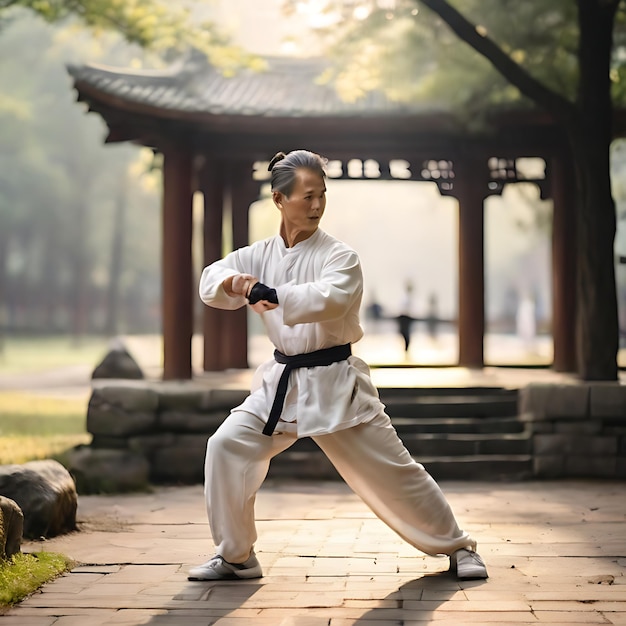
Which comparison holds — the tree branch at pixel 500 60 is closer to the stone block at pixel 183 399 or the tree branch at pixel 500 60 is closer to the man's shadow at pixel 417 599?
the stone block at pixel 183 399

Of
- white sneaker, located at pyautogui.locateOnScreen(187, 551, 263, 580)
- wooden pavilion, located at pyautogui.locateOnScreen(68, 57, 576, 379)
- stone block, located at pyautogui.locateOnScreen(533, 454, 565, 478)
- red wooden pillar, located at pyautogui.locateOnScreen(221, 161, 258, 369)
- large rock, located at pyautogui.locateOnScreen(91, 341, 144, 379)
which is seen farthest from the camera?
large rock, located at pyautogui.locateOnScreen(91, 341, 144, 379)

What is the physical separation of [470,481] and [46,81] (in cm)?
3844

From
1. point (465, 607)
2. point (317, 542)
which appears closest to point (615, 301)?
point (317, 542)

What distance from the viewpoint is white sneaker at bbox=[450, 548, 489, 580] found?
461 cm

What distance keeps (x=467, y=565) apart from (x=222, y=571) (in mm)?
1111

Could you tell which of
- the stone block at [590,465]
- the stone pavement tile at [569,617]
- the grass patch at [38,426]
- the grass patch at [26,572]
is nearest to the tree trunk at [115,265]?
the grass patch at [38,426]

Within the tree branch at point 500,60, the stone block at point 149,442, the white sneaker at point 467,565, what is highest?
the tree branch at point 500,60

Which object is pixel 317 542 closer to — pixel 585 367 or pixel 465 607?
pixel 465 607

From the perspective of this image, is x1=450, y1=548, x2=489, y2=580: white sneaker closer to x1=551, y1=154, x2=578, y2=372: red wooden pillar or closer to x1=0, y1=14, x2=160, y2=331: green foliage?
x1=551, y1=154, x2=578, y2=372: red wooden pillar

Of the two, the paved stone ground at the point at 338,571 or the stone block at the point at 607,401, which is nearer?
the paved stone ground at the point at 338,571

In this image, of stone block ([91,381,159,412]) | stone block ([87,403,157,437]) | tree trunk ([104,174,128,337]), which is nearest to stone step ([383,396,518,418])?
stone block ([91,381,159,412])

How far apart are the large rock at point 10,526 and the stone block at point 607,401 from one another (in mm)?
5284

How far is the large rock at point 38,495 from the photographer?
18.8ft

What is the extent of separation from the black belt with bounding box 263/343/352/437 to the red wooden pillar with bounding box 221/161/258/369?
7923mm
